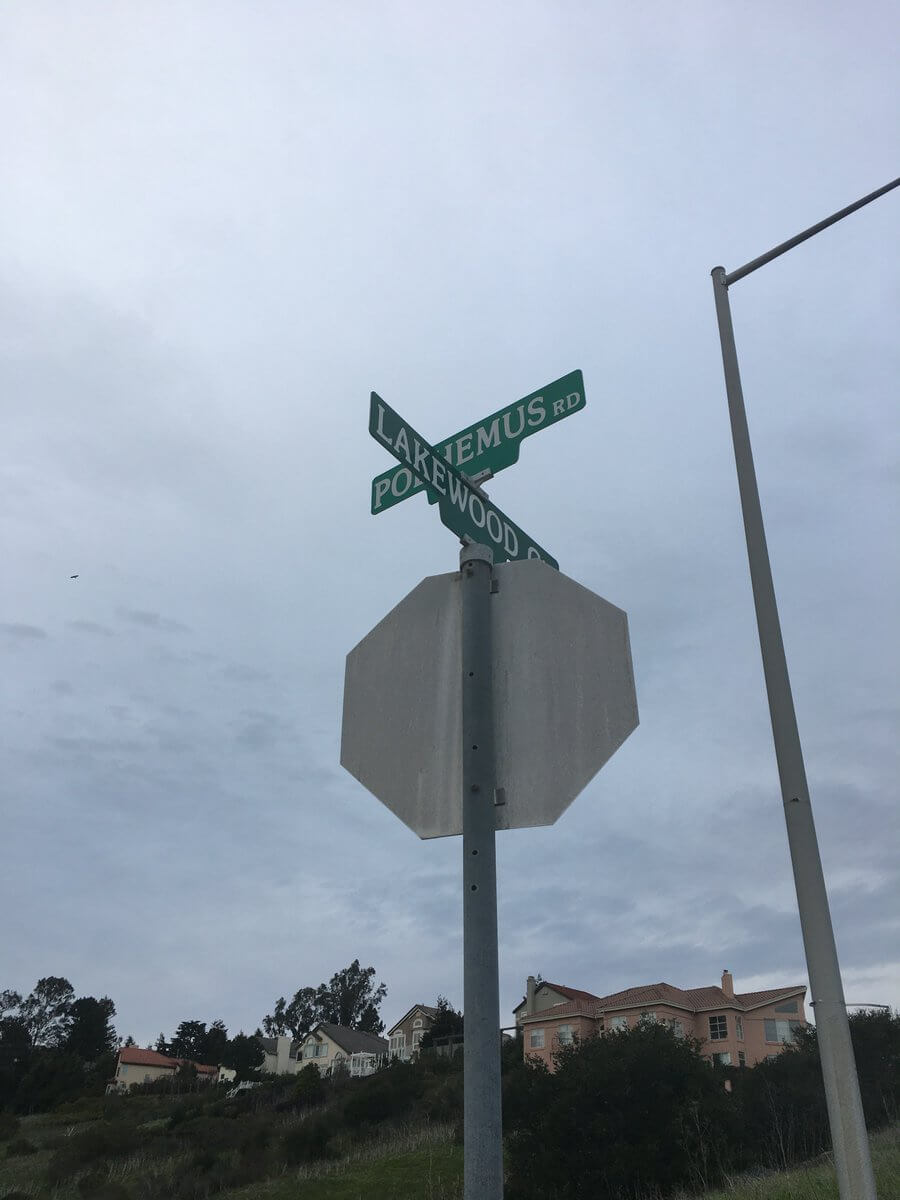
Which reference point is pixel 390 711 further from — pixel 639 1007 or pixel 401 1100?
pixel 639 1007

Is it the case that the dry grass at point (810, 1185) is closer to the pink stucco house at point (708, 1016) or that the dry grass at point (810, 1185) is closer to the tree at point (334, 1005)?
the pink stucco house at point (708, 1016)

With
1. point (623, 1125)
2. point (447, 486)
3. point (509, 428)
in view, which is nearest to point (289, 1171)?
A: point (623, 1125)

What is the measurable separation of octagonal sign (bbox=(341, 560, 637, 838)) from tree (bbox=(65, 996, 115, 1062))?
367ft

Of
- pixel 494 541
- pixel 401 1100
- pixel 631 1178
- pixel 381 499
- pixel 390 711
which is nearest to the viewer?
pixel 390 711

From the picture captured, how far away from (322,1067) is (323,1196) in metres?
61.9

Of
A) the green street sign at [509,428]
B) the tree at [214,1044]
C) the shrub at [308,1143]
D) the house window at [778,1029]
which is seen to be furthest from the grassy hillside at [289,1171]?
the tree at [214,1044]

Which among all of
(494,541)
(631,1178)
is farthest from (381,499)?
(631,1178)

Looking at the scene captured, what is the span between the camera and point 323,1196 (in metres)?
25.4

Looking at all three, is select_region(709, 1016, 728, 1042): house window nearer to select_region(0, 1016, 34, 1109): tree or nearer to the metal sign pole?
select_region(0, 1016, 34, 1109): tree

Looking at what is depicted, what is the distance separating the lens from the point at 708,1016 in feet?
179

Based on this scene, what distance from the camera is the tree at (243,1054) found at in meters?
82.8

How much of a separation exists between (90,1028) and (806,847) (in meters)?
113

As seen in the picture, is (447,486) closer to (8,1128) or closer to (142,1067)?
(8,1128)

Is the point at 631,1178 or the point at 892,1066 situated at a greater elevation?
the point at 892,1066
